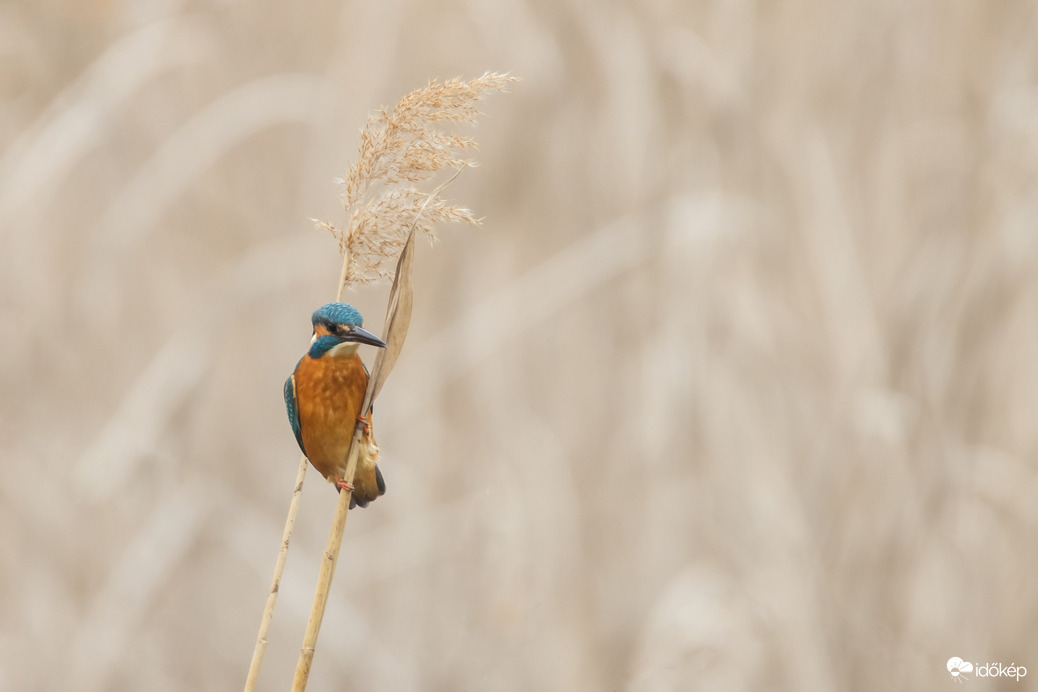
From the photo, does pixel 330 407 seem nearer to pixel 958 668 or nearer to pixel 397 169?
pixel 397 169

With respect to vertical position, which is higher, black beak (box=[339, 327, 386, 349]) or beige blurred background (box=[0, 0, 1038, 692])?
beige blurred background (box=[0, 0, 1038, 692])

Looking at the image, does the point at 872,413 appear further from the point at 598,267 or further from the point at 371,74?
the point at 371,74

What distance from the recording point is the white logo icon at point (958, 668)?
1387 mm

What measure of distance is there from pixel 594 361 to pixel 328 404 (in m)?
1.44

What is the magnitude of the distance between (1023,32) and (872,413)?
26.0 inches

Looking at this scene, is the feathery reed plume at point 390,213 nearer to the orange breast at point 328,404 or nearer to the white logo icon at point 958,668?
the orange breast at point 328,404

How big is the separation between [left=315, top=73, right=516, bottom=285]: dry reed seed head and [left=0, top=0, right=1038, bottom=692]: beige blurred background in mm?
1016

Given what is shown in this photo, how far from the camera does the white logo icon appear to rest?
54.6 inches

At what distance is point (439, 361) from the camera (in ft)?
5.22

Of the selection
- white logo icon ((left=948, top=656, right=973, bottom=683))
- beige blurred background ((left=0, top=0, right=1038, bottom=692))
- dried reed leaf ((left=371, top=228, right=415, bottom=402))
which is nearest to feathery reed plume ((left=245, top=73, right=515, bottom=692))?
dried reed leaf ((left=371, top=228, right=415, bottom=402))

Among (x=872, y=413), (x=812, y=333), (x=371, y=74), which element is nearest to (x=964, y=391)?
(x=872, y=413)

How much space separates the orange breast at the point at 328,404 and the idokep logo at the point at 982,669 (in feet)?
4.37

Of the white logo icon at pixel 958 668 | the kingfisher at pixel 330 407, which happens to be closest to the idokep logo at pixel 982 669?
the white logo icon at pixel 958 668

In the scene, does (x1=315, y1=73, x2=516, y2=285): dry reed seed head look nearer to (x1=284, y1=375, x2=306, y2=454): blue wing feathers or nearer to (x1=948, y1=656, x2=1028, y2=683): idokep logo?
(x1=284, y1=375, x2=306, y2=454): blue wing feathers
